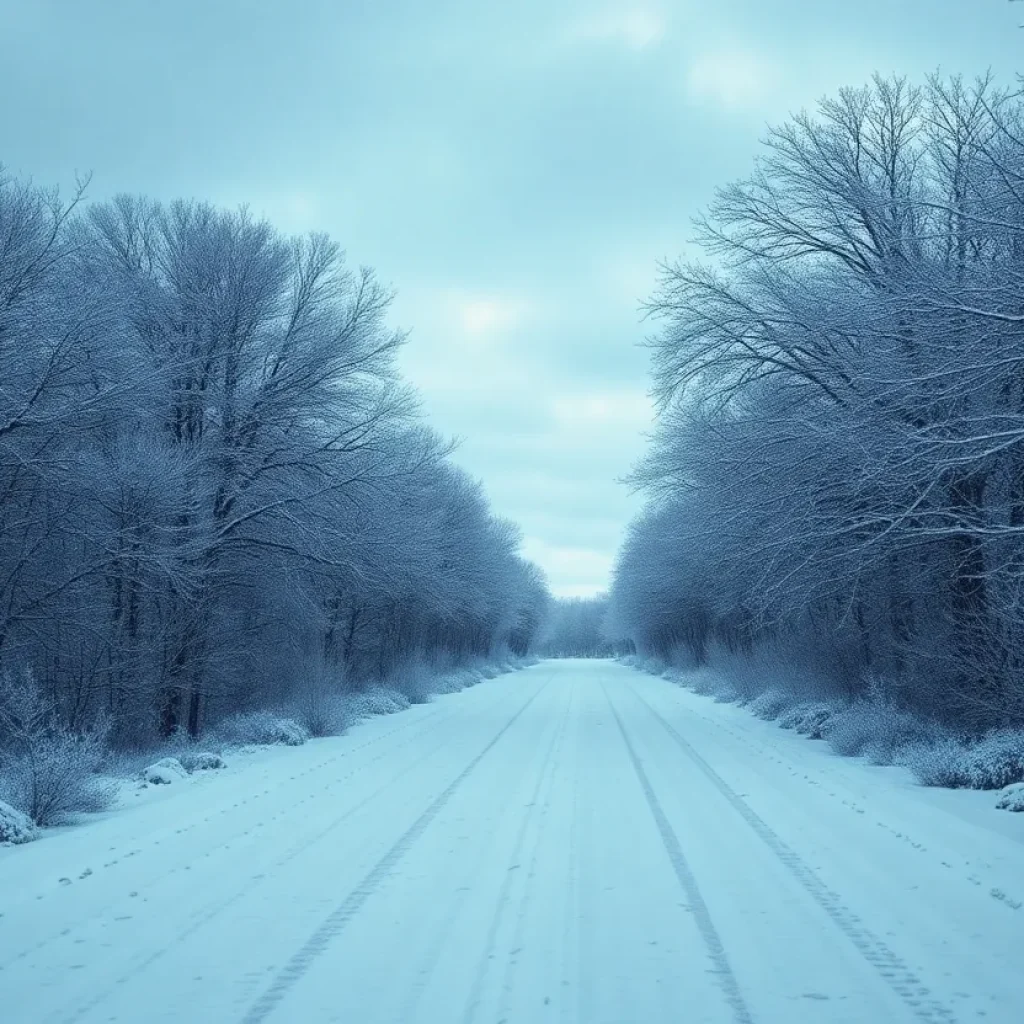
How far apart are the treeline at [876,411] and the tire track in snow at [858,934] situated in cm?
353

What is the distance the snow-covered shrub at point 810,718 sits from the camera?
65.8 ft

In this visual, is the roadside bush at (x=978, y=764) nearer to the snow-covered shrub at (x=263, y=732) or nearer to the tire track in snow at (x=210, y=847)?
the tire track in snow at (x=210, y=847)

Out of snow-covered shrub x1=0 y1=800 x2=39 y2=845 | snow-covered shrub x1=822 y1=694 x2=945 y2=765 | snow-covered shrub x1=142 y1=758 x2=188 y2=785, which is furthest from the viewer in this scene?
snow-covered shrub x1=822 y1=694 x2=945 y2=765

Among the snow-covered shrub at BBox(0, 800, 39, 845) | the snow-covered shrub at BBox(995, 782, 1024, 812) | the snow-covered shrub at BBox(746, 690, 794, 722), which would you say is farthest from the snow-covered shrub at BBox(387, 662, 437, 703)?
the snow-covered shrub at BBox(995, 782, 1024, 812)

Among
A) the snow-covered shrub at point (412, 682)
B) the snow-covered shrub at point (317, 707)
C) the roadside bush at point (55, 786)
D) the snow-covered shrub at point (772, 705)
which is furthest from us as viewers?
the snow-covered shrub at point (412, 682)

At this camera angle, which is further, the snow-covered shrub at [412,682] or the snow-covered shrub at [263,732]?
the snow-covered shrub at [412,682]

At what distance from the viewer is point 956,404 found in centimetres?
1347

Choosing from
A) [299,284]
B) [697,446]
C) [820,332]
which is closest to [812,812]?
[820,332]

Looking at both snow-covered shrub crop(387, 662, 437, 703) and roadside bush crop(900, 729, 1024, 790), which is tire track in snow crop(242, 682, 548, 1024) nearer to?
→ roadside bush crop(900, 729, 1024, 790)

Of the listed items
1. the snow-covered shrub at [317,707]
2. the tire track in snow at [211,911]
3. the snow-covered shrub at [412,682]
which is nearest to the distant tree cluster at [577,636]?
the snow-covered shrub at [412,682]

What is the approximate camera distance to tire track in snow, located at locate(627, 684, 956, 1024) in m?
5.23

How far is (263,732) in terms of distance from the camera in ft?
63.3

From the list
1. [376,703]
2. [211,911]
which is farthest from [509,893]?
[376,703]

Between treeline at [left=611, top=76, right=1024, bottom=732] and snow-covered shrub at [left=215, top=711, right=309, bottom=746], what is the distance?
823 cm
